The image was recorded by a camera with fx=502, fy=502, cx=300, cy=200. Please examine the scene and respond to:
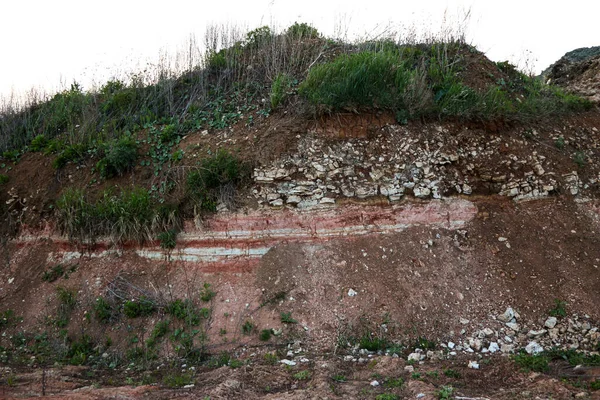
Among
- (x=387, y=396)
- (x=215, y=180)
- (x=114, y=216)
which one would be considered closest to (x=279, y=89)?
(x=215, y=180)

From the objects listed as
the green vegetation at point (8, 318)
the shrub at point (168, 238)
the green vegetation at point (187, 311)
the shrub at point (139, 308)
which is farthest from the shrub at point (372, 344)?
the green vegetation at point (8, 318)

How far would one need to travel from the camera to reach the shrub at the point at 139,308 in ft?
24.2

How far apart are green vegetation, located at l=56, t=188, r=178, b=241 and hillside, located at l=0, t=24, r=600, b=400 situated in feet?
0.12

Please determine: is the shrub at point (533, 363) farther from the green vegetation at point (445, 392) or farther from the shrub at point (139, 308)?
the shrub at point (139, 308)

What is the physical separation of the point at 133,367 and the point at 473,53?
837 cm

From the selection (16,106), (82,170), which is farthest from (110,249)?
(16,106)

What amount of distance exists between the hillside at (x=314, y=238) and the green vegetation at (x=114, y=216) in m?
0.04

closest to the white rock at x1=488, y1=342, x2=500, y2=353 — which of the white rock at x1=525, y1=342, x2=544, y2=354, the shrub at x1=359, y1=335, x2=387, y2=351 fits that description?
the white rock at x1=525, y1=342, x2=544, y2=354

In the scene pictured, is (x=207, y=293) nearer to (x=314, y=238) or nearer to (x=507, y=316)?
(x=314, y=238)

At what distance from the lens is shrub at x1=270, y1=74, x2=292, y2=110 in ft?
29.1

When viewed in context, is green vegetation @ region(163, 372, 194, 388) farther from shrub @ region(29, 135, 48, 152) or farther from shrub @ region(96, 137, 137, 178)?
shrub @ region(29, 135, 48, 152)

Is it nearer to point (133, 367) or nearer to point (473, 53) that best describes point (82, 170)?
point (133, 367)

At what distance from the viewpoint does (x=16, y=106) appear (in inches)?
460

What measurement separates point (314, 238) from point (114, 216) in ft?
10.8
